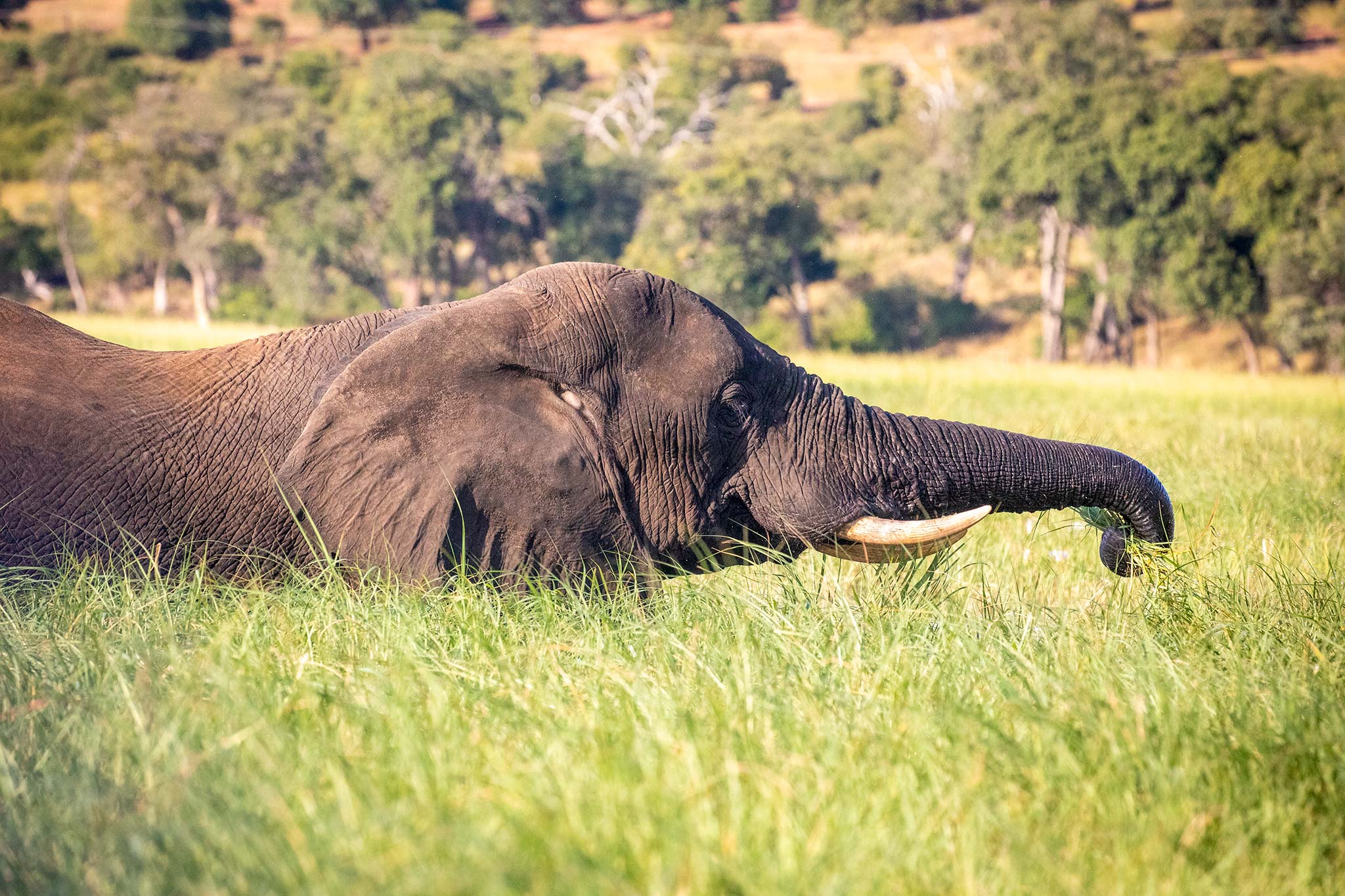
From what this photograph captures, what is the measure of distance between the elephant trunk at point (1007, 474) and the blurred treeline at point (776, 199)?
119 ft

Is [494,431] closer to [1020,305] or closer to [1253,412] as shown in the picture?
[1253,412]

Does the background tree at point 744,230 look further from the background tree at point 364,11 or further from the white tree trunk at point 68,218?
the background tree at point 364,11

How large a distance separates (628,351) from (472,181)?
46752 millimetres

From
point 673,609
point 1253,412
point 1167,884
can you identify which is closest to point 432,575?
point 673,609

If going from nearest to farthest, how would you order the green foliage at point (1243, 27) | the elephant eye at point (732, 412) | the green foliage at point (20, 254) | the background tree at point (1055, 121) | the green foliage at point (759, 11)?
the elephant eye at point (732, 412)
the background tree at point (1055, 121)
the green foliage at point (20, 254)
the green foliage at point (1243, 27)
the green foliage at point (759, 11)

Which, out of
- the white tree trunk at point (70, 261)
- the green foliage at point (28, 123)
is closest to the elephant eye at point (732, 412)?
the white tree trunk at point (70, 261)

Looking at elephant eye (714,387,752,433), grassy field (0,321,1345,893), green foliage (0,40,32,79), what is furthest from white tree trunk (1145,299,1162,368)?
green foliage (0,40,32,79)

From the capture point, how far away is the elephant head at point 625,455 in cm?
418

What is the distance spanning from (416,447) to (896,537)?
157 centimetres

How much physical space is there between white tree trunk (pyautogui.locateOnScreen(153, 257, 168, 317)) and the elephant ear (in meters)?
54.6

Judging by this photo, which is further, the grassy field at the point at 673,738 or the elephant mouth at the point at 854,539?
the elephant mouth at the point at 854,539

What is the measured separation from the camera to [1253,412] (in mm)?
15727

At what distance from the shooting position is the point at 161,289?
5650 cm

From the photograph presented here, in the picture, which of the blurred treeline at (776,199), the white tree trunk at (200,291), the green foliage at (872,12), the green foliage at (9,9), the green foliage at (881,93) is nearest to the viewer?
the blurred treeline at (776,199)
